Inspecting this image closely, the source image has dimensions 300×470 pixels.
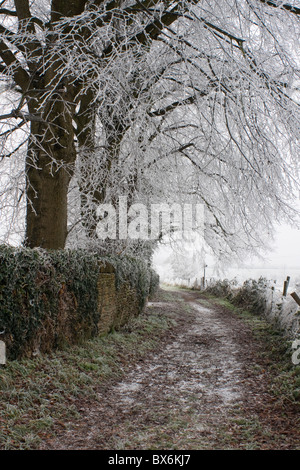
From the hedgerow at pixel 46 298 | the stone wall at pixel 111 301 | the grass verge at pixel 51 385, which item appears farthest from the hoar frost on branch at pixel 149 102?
the grass verge at pixel 51 385

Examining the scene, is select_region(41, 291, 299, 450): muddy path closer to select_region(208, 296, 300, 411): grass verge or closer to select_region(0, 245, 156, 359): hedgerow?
select_region(208, 296, 300, 411): grass verge

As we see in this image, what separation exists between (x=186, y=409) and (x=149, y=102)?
478 centimetres

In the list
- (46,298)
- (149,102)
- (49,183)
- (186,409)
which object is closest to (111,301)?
(46,298)

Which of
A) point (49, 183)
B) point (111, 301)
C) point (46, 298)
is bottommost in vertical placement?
point (111, 301)

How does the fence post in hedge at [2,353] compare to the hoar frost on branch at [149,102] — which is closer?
the fence post in hedge at [2,353]

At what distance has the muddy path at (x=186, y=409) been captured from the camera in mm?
3947

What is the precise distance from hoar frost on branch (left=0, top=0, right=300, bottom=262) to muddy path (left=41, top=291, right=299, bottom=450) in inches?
101

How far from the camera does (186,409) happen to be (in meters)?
4.92

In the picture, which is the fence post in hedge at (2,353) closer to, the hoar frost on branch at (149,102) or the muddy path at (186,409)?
the muddy path at (186,409)

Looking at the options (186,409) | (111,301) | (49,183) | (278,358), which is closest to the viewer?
(186,409)

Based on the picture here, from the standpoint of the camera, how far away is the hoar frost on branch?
5.30 meters

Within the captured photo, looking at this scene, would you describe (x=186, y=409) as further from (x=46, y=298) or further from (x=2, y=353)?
(x=46, y=298)

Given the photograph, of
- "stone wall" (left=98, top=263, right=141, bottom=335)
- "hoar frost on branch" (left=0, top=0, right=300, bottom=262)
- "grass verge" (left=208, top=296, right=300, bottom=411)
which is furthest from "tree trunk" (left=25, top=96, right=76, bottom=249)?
"grass verge" (left=208, top=296, right=300, bottom=411)

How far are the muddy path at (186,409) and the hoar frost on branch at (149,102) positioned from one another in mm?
2553
